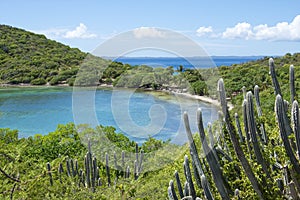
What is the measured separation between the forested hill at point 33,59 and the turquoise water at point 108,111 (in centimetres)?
297

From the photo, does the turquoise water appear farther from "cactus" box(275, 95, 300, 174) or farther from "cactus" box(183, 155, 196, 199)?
"cactus" box(275, 95, 300, 174)

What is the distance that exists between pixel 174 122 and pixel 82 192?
651cm

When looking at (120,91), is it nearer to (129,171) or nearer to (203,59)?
(129,171)

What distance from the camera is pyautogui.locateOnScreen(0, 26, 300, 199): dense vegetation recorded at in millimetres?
2988

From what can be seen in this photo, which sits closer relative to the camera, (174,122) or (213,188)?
(213,188)

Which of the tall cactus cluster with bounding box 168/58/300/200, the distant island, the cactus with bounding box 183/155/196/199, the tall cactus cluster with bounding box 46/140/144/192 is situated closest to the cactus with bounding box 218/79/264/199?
the tall cactus cluster with bounding box 168/58/300/200

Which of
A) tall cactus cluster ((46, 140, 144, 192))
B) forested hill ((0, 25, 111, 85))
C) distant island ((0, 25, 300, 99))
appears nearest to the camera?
tall cactus cluster ((46, 140, 144, 192))

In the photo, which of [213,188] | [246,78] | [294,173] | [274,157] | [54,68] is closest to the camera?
[294,173]

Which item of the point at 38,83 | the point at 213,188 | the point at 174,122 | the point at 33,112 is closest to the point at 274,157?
the point at 213,188

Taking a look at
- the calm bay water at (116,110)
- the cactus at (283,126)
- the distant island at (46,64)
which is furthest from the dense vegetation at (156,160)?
the distant island at (46,64)

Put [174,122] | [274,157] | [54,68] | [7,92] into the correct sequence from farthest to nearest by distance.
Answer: [54,68]
[7,92]
[174,122]
[274,157]

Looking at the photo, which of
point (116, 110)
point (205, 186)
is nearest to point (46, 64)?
point (116, 110)

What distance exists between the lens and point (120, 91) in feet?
26.1

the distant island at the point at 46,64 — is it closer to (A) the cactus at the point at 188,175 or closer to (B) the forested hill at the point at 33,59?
(B) the forested hill at the point at 33,59
